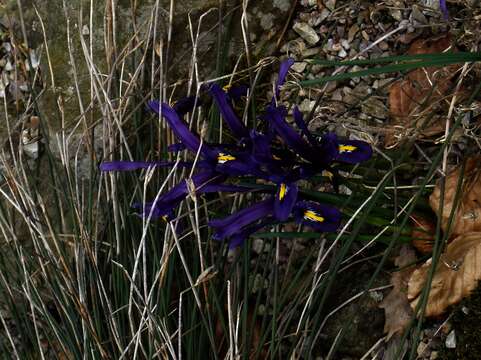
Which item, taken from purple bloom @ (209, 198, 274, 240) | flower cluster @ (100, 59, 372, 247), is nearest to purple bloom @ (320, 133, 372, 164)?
flower cluster @ (100, 59, 372, 247)

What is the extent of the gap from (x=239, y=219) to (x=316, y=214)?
0.12m

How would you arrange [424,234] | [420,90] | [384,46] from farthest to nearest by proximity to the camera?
[384,46], [420,90], [424,234]

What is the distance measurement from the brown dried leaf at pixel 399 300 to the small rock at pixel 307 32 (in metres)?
0.55

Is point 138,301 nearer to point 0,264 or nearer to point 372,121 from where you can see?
point 0,264

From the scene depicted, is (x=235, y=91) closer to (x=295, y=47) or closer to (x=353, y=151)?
(x=353, y=151)

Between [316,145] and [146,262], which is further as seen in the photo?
[146,262]

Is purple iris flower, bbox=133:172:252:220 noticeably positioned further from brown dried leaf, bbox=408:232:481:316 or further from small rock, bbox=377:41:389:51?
small rock, bbox=377:41:389:51

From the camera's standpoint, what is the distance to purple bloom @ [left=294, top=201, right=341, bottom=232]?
3.80ft

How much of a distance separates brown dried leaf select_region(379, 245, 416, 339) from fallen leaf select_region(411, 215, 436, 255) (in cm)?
5

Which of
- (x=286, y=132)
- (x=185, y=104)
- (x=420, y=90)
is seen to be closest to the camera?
(x=286, y=132)

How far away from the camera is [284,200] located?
1109mm

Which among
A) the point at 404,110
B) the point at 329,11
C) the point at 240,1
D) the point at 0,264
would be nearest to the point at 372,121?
the point at 404,110

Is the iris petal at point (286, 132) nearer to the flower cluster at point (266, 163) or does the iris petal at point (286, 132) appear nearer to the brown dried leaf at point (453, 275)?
the flower cluster at point (266, 163)

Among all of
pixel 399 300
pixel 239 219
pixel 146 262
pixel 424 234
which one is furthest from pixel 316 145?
pixel 146 262
